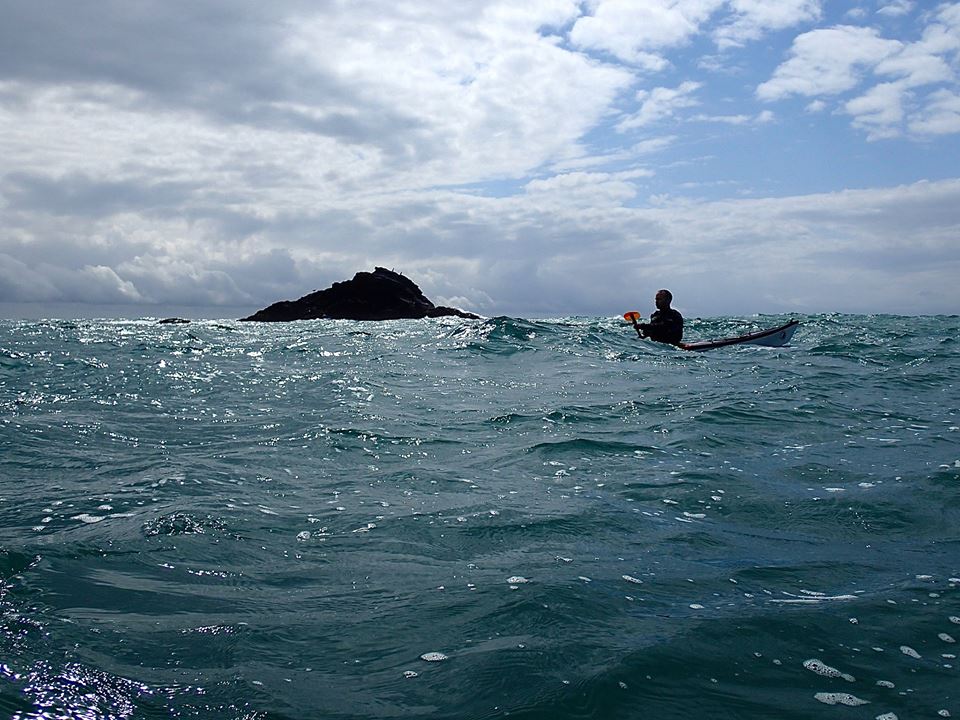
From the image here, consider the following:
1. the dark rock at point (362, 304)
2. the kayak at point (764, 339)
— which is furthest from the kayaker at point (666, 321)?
the dark rock at point (362, 304)

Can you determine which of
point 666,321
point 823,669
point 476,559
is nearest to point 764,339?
point 666,321

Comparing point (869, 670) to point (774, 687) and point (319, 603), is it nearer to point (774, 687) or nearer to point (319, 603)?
point (774, 687)

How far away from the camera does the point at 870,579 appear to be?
4434 millimetres

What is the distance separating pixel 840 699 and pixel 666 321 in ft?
62.7

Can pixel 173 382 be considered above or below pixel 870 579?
above

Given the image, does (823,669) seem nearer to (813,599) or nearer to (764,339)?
(813,599)

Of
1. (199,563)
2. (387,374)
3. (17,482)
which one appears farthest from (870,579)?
(387,374)

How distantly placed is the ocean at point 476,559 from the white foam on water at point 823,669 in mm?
17

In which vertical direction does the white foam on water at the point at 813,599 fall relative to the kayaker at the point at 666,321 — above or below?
below

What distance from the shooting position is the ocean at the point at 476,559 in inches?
121

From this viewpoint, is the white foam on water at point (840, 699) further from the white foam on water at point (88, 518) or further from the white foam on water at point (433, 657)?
the white foam on water at point (88, 518)

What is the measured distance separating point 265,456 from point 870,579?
228 inches

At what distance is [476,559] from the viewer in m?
4.77

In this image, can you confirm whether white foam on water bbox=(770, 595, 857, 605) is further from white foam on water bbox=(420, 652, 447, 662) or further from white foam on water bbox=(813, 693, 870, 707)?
white foam on water bbox=(420, 652, 447, 662)
